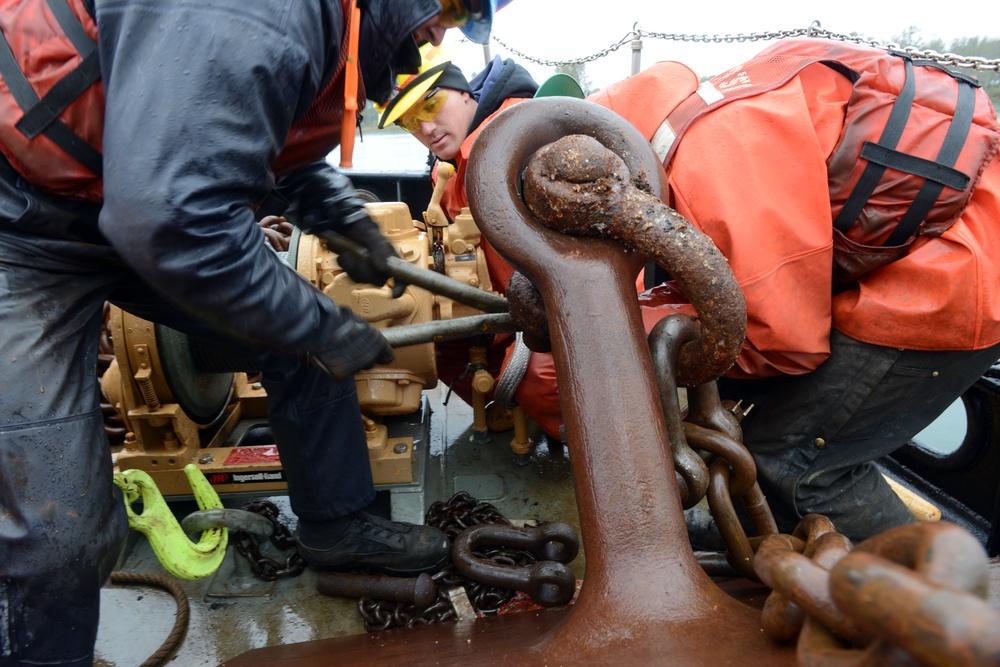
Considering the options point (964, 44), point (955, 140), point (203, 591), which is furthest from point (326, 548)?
point (964, 44)

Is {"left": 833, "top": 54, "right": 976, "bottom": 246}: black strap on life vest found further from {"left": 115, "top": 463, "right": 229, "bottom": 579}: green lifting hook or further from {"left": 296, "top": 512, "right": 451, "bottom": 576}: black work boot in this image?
{"left": 115, "top": 463, "right": 229, "bottom": 579}: green lifting hook

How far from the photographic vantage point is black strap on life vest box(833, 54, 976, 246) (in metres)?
1.73

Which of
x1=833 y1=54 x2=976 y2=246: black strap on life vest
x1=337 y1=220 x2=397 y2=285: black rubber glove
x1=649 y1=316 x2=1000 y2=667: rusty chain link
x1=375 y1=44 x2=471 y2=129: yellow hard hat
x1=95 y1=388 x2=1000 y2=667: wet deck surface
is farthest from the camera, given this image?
x1=375 y1=44 x2=471 y2=129: yellow hard hat

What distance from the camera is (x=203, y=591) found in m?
2.25

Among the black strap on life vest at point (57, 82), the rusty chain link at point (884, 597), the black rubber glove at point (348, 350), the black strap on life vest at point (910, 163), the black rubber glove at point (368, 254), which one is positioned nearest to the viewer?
the rusty chain link at point (884, 597)

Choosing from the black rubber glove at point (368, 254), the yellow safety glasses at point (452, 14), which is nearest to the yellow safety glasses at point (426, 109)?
the black rubber glove at point (368, 254)

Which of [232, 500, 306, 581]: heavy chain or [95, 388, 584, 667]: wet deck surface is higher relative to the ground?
[232, 500, 306, 581]: heavy chain

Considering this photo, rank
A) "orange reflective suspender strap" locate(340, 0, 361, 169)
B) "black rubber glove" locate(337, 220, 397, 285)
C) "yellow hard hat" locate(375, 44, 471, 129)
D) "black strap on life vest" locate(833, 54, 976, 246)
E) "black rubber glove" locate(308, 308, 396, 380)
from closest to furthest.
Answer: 1. "orange reflective suspender strap" locate(340, 0, 361, 169)
2. "black rubber glove" locate(308, 308, 396, 380)
3. "black strap on life vest" locate(833, 54, 976, 246)
4. "black rubber glove" locate(337, 220, 397, 285)
5. "yellow hard hat" locate(375, 44, 471, 129)

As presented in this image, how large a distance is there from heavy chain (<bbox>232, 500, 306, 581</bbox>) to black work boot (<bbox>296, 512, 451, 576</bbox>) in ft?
0.30

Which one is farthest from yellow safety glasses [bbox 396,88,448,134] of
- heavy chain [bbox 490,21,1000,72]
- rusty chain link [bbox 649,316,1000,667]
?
rusty chain link [bbox 649,316,1000,667]

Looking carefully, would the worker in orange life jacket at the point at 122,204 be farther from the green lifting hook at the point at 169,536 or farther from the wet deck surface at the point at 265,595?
the wet deck surface at the point at 265,595

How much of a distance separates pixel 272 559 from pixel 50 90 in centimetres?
165

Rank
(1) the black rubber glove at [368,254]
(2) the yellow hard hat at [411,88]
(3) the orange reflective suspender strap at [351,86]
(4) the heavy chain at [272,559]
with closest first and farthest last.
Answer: (3) the orange reflective suspender strap at [351,86] < (1) the black rubber glove at [368,254] < (4) the heavy chain at [272,559] < (2) the yellow hard hat at [411,88]

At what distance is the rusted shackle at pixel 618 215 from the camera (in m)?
1.20
